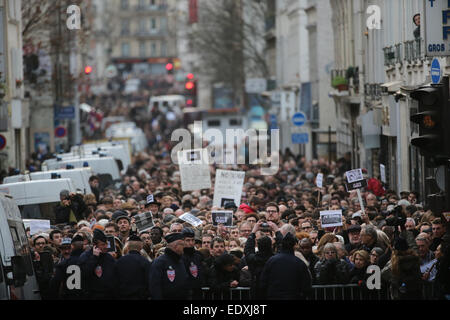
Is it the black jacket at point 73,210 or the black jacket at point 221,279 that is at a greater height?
the black jacket at point 73,210

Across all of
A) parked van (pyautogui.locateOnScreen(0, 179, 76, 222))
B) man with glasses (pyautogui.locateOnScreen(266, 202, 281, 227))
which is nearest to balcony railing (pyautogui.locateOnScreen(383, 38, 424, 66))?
man with glasses (pyautogui.locateOnScreen(266, 202, 281, 227))

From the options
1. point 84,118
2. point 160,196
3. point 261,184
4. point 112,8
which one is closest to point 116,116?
point 84,118

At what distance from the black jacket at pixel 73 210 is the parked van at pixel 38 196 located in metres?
0.33

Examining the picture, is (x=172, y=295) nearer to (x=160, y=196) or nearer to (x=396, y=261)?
(x=396, y=261)

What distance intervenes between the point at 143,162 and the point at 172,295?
29.3m

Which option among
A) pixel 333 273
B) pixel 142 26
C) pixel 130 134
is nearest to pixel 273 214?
pixel 333 273

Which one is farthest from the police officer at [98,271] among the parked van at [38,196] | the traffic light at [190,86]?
the traffic light at [190,86]

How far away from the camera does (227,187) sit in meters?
25.6

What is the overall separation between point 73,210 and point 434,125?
11573 mm

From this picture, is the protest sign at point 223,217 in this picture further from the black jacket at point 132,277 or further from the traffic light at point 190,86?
the traffic light at point 190,86

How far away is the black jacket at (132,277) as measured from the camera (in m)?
13.7

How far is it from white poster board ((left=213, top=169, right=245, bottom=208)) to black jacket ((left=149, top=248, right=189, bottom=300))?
39.0 feet

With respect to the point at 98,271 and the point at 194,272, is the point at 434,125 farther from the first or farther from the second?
the point at 98,271

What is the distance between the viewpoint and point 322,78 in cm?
5125
